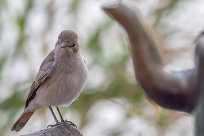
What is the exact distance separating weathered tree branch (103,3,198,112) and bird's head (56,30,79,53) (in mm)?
1565

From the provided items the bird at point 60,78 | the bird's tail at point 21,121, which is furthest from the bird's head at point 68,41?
the bird's tail at point 21,121

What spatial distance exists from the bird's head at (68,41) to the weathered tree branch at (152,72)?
156 cm

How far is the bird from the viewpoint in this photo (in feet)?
9.91

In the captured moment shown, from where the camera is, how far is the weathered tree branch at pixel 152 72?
124 cm

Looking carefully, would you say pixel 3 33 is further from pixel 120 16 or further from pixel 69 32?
pixel 120 16

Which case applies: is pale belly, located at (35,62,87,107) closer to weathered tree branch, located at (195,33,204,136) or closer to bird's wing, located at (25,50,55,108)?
bird's wing, located at (25,50,55,108)

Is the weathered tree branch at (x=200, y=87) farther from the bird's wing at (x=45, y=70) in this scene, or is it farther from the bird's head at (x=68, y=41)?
the bird's wing at (x=45, y=70)

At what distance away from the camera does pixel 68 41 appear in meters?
2.92

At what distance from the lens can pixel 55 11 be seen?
4.42 meters

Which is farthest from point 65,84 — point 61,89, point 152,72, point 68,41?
point 152,72

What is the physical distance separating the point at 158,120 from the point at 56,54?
1.34 metres

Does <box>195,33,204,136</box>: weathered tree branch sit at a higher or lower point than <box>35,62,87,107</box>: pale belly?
higher

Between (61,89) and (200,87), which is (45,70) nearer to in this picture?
(61,89)

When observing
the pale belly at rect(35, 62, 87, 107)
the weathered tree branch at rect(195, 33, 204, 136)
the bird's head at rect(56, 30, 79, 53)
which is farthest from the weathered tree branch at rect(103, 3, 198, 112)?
the pale belly at rect(35, 62, 87, 107)
